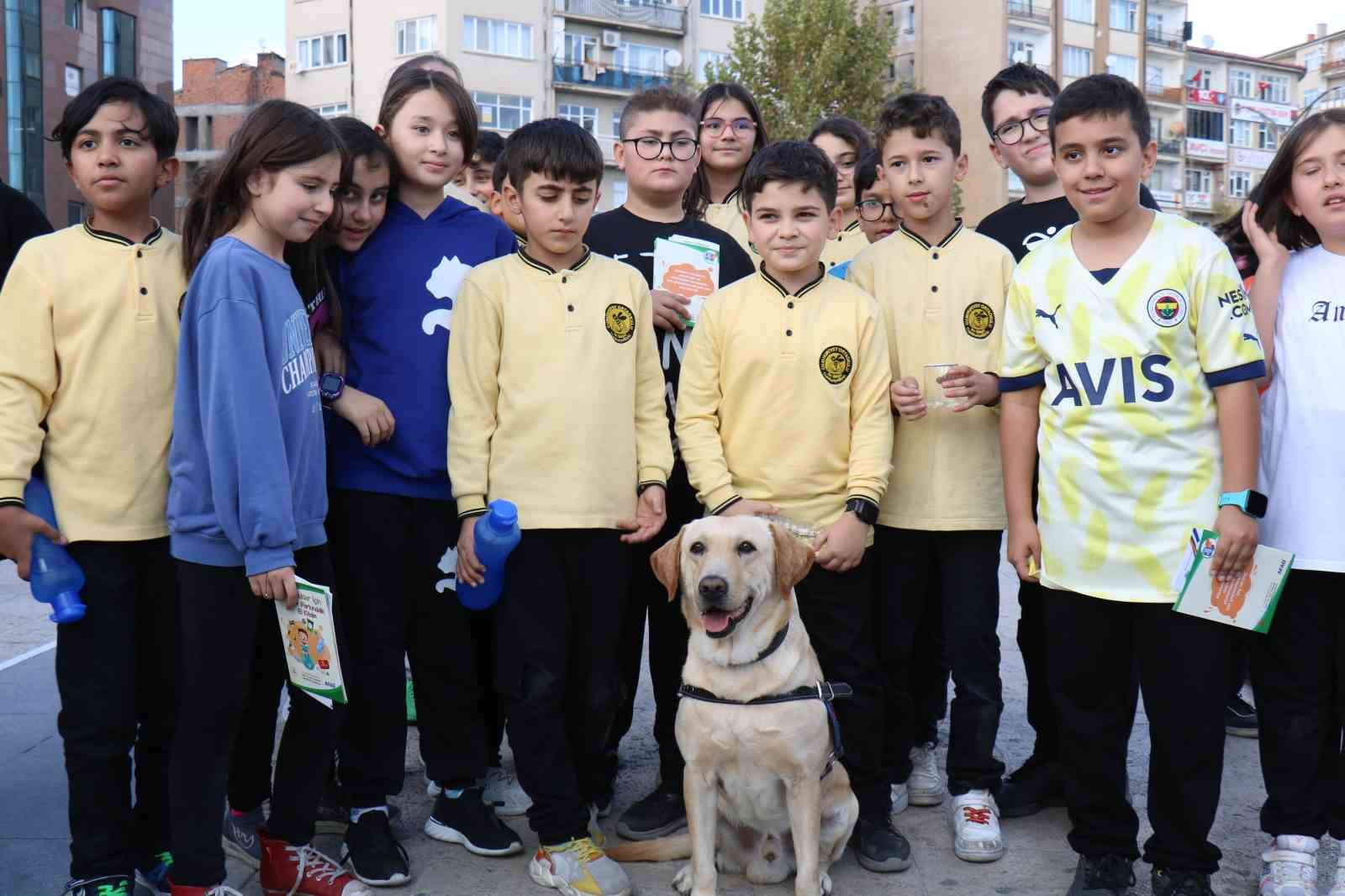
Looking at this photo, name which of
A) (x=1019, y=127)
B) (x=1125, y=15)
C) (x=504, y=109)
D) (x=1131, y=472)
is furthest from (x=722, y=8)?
(x=1131, y=472)

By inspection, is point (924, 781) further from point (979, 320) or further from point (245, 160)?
point (245, 160)

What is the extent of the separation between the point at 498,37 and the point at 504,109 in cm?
249

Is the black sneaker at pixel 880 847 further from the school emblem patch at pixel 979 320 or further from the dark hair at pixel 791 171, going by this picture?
the dark hair at pixel 791 171

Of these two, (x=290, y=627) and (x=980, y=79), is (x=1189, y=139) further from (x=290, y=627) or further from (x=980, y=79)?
(x=290, y=627)

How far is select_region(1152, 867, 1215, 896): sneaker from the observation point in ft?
11.3

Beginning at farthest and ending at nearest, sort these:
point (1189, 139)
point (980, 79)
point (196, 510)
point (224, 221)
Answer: point (1189, 139), point (980, 79), point (224, 221), point (196, 510)

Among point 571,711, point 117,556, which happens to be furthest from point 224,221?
point 571,711

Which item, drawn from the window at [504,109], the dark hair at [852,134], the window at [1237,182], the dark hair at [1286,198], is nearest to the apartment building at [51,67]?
the window at [504,109]

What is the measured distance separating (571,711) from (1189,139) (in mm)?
61405

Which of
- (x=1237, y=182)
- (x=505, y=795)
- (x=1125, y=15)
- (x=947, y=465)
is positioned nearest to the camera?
(x=947, y=465)

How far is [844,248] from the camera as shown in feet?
17.4

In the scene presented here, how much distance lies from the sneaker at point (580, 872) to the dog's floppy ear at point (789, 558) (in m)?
1.05

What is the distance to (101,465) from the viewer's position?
3.38m

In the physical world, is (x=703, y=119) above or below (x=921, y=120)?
above
